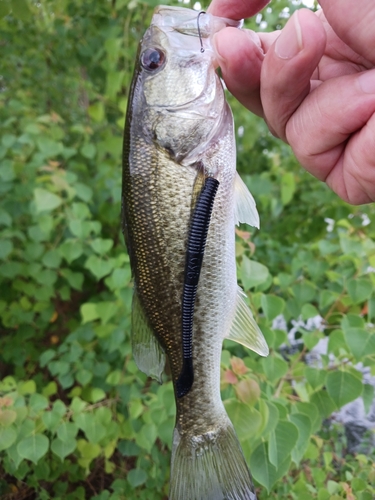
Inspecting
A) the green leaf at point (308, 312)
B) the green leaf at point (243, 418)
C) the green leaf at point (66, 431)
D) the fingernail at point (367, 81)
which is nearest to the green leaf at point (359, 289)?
the green leaf at point (308, 312)

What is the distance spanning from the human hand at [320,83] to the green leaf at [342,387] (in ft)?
1.76

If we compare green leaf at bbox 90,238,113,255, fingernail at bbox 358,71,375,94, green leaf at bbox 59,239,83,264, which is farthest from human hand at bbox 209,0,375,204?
green leaf at bbox 59,239,83,264

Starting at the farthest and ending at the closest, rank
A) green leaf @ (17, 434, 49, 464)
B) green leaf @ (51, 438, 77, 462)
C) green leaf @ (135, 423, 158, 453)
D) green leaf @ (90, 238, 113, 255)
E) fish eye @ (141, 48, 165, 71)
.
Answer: green leaf @ (90, 238, 113, 255) < green leaf @ (135, 423, 158, 453) < green leaf @ (51, 438, 77, 462) < green leaf @ (17, 434, 49, 464) < fish eye @ (141, 48, 165, 71)

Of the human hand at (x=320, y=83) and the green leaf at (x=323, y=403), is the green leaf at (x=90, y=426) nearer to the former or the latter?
the green leaf at (x=323, y=403)

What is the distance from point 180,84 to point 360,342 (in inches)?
35.2

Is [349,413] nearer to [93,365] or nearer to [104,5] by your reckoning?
[93,365]

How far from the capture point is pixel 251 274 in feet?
4.13

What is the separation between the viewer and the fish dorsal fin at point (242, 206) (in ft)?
3.27

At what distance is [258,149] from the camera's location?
3344mm

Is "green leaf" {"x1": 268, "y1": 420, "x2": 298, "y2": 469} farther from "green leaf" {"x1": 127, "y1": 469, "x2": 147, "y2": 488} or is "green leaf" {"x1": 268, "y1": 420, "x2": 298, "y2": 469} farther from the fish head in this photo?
"green leaf" {"x1": 127, "y1": 469, "x2": 147, "y2": 488}

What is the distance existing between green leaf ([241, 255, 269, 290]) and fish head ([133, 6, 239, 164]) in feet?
1.48

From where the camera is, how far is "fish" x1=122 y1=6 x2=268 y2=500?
956 millimetres

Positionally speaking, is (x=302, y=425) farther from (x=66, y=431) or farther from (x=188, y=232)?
(x=66, y=431)

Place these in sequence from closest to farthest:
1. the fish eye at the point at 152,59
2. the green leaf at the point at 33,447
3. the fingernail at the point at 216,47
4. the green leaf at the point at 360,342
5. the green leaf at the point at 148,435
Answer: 1. the fingernail at the point at 216,47
2. the fish eye at the point at 152,59
3. the green leaf at the point at 360,342
4. the green leaf at the point at 33,447
5. the green leaf at the point at 148,435
